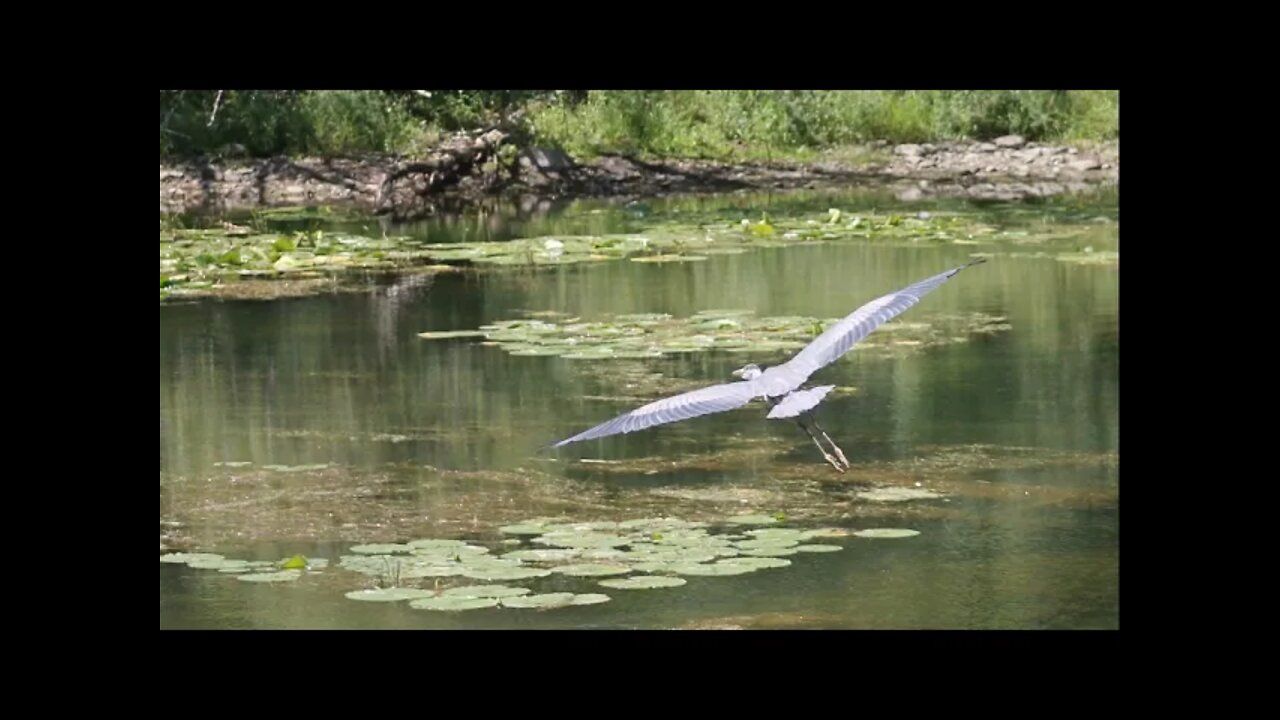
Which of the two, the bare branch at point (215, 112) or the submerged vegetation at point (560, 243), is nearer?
the submerged vegetation at point (560, 243)

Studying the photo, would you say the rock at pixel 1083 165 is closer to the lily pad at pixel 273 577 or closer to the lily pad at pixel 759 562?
the lily pad at pixel 759 562

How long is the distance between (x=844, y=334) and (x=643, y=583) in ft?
2.56

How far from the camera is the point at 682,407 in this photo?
4281 millimetres

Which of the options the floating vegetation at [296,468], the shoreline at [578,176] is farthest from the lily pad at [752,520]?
the shoreline at [578,176]

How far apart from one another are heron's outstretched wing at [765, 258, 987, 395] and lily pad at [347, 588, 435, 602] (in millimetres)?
968

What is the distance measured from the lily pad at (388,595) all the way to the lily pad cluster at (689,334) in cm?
293

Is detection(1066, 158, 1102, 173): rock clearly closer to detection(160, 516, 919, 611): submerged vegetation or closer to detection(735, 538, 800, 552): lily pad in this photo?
detection(160, 516, 919, 611): submerged vegetation

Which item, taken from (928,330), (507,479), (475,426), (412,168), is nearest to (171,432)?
(475,426)

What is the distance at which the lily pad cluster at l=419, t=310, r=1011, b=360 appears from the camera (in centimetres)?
748

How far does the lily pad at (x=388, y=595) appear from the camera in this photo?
4.46 metres

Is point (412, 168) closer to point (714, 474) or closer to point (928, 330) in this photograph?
point (928, 330)

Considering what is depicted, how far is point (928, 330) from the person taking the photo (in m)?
8.12
